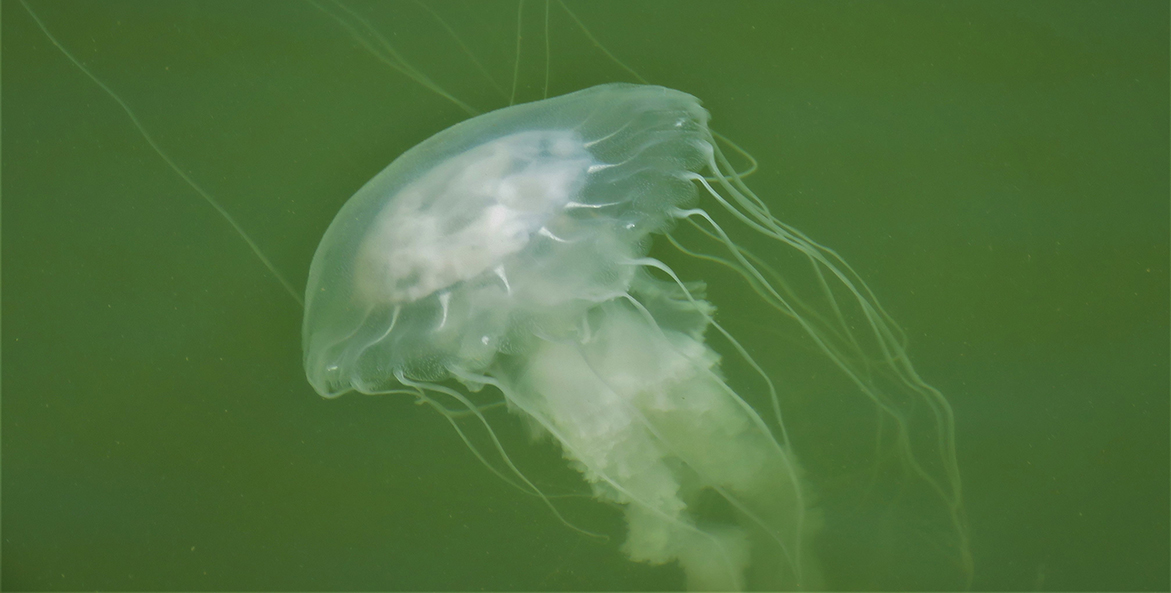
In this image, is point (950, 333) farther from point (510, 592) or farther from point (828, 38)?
point (510, 592)

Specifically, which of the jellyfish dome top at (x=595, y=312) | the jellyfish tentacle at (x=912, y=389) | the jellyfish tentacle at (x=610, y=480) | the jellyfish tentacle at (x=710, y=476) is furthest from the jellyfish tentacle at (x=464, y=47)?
the jellyfish tentacle at (x=610, y=480)

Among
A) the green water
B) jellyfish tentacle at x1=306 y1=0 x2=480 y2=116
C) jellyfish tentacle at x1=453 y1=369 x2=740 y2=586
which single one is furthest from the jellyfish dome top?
jellyfish tentacle at x1=306 y1=0 x2=480 y2=116

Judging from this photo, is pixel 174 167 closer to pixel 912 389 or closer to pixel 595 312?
pixel 595 312

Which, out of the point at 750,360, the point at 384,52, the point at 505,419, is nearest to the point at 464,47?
the point at 384,52

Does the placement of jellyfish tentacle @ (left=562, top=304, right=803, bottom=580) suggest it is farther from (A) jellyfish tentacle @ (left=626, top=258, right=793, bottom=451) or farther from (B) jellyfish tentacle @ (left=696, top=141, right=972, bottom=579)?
(B) jellyfish tentacle @ (left=696, top=141, right=972, bottom=579)

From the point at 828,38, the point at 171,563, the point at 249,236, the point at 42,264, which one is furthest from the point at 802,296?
the point at 42,264

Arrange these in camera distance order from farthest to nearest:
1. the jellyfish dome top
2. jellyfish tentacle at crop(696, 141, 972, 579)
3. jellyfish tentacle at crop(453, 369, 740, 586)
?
1. jellyfish tentacle at crop(696, 141, 972, 579)
2. jellyfish tentacle at crop(453, 369, 740, 586)
3. the jellyfish dome top

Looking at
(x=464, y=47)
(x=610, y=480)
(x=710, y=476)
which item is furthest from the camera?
(x=464, y=47)
